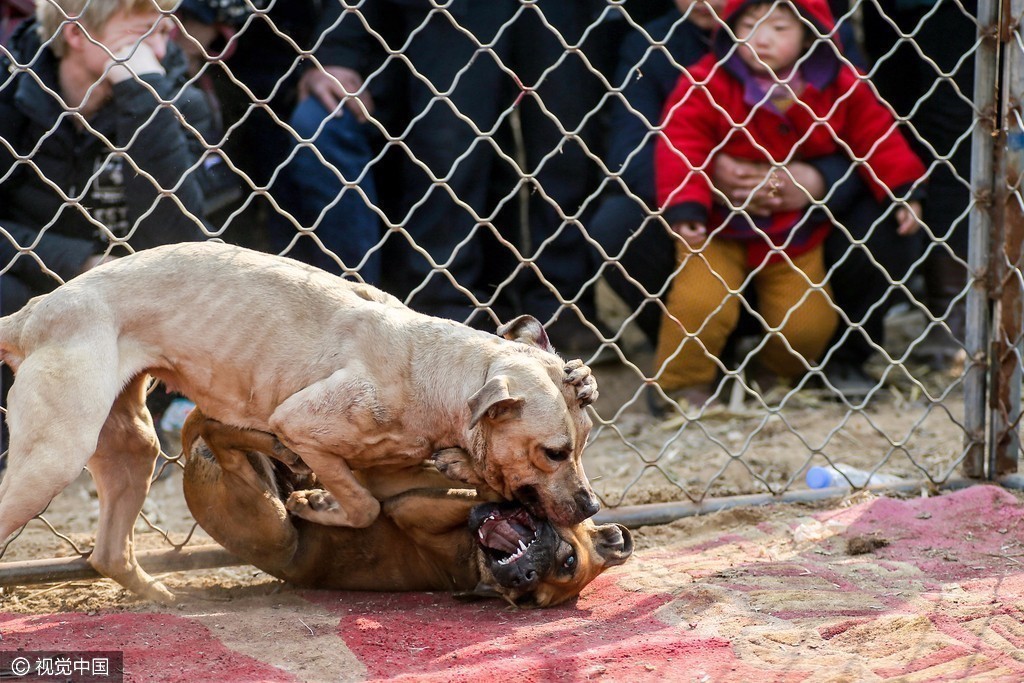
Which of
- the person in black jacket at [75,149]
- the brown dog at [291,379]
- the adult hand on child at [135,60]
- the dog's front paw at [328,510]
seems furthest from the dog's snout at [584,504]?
the adult hand on child at [135,60]

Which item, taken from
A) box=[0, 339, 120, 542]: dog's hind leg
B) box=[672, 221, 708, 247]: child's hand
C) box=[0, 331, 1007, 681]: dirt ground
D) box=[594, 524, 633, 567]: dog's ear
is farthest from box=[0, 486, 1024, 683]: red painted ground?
box=[672, 221, 708, 247]: child's hand

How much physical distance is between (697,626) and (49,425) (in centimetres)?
167

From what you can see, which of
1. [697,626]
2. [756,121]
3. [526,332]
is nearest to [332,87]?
[756,121]

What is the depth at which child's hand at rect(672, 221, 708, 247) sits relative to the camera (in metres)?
5.04

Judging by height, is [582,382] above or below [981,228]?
below

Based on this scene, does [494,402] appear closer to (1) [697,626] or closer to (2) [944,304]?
(1) [697,626]

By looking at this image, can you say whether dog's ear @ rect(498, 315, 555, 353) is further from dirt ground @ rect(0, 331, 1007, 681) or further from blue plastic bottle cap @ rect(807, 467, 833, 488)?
blue plastic bottle cap @ rect(807, 467, 833, 488)

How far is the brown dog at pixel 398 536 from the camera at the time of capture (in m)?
3.02

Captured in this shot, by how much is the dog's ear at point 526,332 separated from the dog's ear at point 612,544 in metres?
0.53

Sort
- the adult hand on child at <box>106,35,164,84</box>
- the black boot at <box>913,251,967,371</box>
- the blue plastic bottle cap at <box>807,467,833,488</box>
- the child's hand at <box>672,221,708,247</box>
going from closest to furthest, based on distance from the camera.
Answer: the adult hand on child at <box>106,35,164,84</box>, the blue plastic bottle cap at <box>807,467,833,488</box>, the child's hand at <box>672,221,708,247</box>, the black boot at <box>913,251,967,371</box>

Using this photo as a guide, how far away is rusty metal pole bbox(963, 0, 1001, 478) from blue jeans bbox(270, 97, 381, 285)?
2305mm

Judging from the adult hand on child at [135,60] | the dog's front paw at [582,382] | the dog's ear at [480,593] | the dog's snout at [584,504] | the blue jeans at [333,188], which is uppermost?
the adult hand on child at [135,60]

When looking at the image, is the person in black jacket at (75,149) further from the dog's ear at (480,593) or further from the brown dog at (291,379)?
the dog's ear at (480,593)

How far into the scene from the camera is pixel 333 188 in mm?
4980
